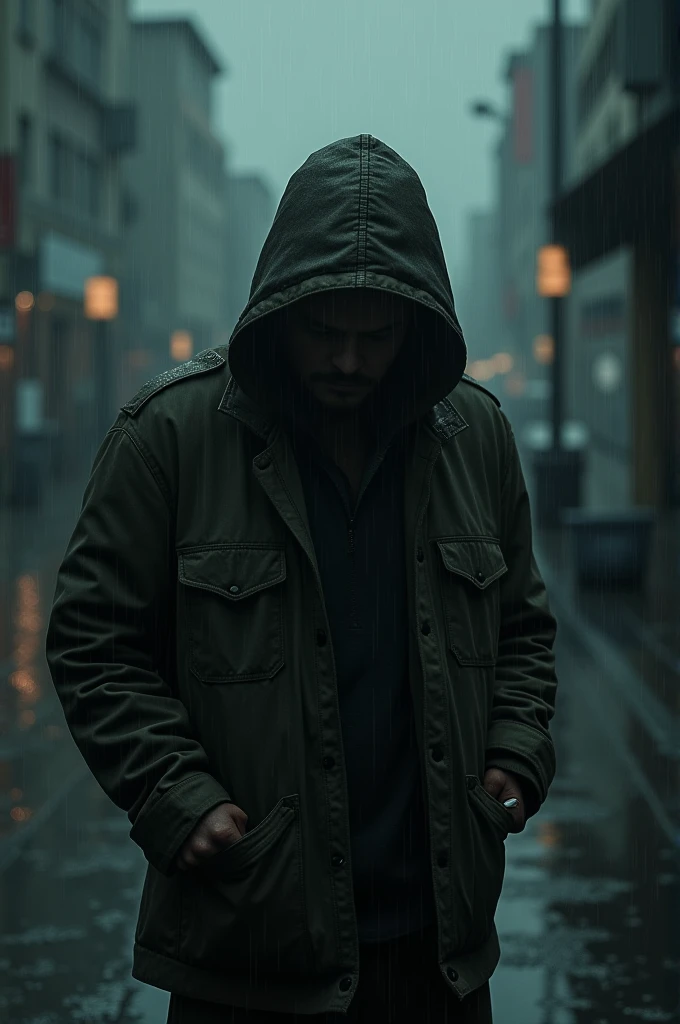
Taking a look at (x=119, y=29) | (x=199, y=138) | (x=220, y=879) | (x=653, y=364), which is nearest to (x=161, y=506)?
(x=220, y=879)

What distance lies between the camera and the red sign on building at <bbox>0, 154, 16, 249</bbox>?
1899 cm

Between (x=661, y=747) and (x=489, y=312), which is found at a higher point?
(x=489, y=312)

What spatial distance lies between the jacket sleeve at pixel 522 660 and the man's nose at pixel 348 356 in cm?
46

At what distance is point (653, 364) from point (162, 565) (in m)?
19.5

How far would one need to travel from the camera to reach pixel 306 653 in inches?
95.0

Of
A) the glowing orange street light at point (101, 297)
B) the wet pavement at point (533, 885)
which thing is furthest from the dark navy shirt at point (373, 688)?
the glowing orange street light at point (101, 297)

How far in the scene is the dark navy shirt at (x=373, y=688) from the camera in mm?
2457

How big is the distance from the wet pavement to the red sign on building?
11218mm

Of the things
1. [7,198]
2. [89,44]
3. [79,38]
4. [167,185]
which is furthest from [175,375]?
[167,185]

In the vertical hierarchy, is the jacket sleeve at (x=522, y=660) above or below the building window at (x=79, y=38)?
below

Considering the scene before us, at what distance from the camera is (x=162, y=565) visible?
8.17 ft

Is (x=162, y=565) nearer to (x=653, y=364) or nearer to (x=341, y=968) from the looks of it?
(x=341, y=968)

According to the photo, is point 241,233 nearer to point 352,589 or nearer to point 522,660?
point 522,660

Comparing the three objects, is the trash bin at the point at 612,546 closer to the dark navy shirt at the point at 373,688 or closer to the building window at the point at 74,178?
the dark navy shirt at the point at 373,688
